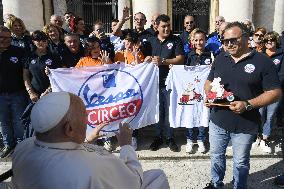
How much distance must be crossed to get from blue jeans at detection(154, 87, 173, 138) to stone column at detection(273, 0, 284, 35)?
6922 millimetres

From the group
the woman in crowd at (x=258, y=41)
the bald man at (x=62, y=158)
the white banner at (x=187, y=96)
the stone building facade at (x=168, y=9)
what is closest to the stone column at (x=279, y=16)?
the stone building facade at (x=168, y=9)

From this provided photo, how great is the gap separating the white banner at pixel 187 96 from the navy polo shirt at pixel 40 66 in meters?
1.77

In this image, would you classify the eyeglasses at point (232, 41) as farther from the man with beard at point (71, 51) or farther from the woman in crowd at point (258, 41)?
the man with beard at point (71, 51)

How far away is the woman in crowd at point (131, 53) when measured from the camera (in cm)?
554

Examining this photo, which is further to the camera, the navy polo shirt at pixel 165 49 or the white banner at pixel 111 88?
the navy polo shirt at pixel 165 49

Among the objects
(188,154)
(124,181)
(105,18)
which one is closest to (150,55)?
(188,154)

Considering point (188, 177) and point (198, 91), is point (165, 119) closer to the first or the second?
point (198, 91)

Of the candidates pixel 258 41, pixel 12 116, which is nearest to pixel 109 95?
pixel 12 116

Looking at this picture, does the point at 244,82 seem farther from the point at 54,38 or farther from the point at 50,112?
the point at 54,38

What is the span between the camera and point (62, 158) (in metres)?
2.04

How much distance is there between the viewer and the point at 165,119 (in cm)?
582

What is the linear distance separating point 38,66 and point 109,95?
1.11 meters

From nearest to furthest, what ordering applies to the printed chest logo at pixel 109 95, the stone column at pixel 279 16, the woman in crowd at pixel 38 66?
the woman in crowd at pixel 38 66 < the printed chest logo at pixel 109 95 < the stone column at pixel 279 16

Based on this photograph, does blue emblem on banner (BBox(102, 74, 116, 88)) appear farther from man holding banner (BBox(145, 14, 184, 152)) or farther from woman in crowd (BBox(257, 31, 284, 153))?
woman in crowd (BBox(257, 31, 284, 153))
